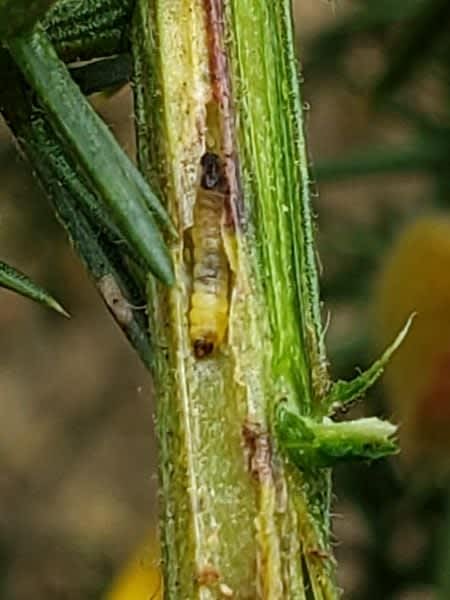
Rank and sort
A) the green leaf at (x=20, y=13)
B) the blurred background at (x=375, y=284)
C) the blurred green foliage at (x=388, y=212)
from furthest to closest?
the blurred green foliage at (x=388, y=212) → the blurred background at (x=375, y=284) → the green leaf at (x=20, y=13)

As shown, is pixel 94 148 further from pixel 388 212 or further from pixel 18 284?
pixel 388 212

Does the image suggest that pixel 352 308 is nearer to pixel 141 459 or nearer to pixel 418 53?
pixel 418 53

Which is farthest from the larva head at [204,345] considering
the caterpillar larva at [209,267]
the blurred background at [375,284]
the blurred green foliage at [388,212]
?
the blurred green foliage at [388,212]

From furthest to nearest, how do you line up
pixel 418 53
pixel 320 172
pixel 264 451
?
pixel 320 172
pixel 418 53
pixel 264 451

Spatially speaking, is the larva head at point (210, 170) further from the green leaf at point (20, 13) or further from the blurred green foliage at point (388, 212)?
the blurred green foliage at point (388, 212)

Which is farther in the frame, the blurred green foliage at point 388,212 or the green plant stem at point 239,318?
the blurred green foliage at point 388,212

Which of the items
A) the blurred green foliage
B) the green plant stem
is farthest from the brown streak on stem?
the blurred green foliage

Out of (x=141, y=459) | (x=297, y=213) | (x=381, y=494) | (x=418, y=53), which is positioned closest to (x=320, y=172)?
(x=418, y=53)
